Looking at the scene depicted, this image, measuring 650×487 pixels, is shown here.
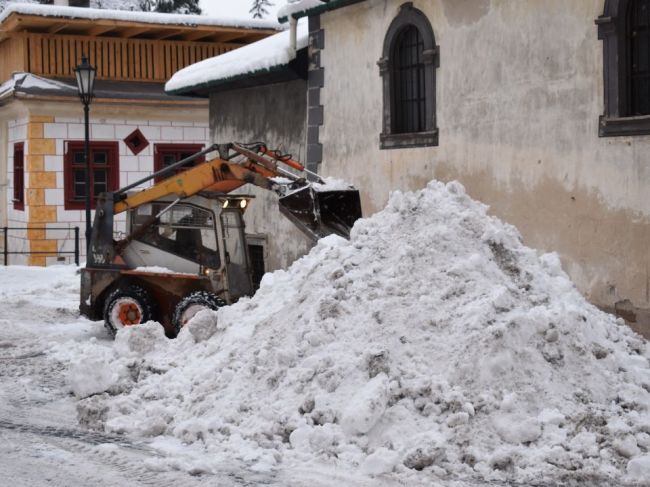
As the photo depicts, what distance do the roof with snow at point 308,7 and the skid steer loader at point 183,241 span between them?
284cm

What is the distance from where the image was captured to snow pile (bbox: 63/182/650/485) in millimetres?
7105

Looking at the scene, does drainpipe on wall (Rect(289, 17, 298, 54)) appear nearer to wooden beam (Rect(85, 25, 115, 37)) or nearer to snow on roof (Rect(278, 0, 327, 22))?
snow on roof (Rect(278, 0, 327, 22))

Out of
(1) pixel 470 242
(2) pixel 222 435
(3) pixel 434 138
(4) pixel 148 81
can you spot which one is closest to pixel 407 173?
(3) pixel 434 138

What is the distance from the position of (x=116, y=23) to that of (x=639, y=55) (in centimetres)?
1643

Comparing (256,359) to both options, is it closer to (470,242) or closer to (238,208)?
(470,242)

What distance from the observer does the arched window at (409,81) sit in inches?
537

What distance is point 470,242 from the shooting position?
9.30 meters

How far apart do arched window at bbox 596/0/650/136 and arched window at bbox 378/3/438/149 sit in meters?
3.07

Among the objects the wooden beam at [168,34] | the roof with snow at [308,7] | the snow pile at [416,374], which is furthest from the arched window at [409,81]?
the wooden beam at [168,34]

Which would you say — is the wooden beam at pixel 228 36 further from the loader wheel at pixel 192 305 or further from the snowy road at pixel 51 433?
the loader wheel at pixel 192 305

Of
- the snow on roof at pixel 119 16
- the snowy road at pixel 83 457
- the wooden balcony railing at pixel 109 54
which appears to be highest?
the snow on roof at pixel 119 16

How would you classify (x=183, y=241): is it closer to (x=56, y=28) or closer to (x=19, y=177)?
(x=56, y=28)

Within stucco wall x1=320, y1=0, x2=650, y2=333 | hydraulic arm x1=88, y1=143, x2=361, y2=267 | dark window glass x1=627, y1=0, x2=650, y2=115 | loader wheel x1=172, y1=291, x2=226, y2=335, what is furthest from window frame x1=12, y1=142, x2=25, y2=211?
dark window glass x1=627, y1=0, x2=650, y2=115

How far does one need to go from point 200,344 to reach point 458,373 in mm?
3254
